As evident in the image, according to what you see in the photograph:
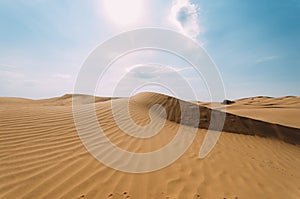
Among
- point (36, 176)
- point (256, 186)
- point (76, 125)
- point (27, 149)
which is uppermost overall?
point (76, 125)

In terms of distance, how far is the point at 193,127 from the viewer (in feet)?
23.9

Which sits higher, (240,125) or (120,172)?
(240,125)

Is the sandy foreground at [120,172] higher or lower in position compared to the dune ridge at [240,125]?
lower

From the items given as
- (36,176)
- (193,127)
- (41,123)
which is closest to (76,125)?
(41,123)

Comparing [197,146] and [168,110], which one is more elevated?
[168,110]

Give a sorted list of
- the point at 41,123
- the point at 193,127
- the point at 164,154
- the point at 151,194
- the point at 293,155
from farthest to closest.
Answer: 1. the point at 193,127
2. the point at 293,155
3. the point at 41,123
4. the point at 164,154
5. the point at 151,194

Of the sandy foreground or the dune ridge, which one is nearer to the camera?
the sandy foreground

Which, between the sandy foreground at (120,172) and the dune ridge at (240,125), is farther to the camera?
the dune ridge at (240,125)

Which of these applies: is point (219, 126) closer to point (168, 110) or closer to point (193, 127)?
point (193, 127)

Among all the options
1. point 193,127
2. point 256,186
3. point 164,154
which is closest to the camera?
point 256,186

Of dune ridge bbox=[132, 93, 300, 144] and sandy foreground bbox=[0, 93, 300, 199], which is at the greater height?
dune ridge bbox=[132, 93, 300, 144]

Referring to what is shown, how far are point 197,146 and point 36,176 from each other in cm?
407

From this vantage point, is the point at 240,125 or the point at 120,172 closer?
the point at 120,172

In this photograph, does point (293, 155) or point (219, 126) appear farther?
point (219, 126)
